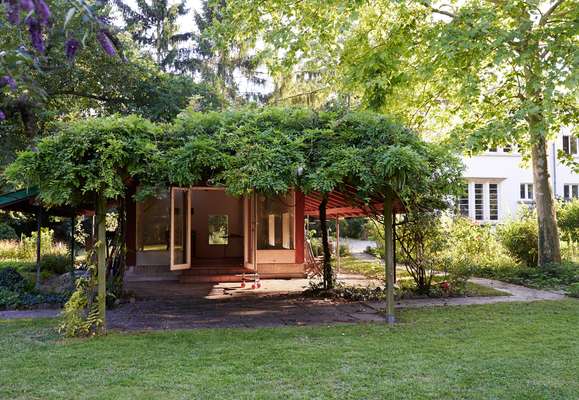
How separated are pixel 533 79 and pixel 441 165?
5.49 meters

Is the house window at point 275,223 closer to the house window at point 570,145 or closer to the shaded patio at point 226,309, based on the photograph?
the shaded patio at point 226,309

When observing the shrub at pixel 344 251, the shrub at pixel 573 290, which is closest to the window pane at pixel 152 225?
the shrub at pixel 573 290

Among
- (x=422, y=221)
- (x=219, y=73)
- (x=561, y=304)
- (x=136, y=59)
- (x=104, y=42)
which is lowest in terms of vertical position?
(x=561, y=304)

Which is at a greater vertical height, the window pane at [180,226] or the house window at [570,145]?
the house window at [570,145]

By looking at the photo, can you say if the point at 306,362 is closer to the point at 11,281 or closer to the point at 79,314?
the point at 79,314

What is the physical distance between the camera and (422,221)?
37.8 feet

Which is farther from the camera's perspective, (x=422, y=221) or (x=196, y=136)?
(x=422, y=221)

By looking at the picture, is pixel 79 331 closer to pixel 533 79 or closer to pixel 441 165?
pixel 441 165

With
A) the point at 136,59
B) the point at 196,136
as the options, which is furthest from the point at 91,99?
the point at 196,136

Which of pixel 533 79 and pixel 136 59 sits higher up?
pixel 136 59

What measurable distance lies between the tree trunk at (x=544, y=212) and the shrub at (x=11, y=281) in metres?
13.2

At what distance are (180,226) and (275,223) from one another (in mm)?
3847

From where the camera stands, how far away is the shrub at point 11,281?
1093 centimetres

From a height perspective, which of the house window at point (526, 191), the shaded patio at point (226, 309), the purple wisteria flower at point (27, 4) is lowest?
the shaded patio at point (226, 309)
